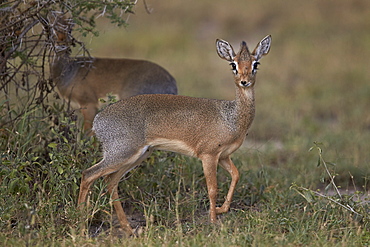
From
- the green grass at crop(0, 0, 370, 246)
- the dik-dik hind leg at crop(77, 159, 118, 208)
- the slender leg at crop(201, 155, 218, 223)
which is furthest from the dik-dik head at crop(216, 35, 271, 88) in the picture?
the dik-dik hind leg at crop(77, 159, 118, 208)

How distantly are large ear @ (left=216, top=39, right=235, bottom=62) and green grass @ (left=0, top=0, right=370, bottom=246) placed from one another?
128 centimetres

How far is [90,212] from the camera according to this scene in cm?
543

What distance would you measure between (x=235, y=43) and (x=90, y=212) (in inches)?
377

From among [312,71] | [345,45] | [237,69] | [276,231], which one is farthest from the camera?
[345,45]

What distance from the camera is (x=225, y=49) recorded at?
554cm

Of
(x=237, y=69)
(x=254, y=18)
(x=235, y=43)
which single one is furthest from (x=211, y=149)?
(x=254, y=18)

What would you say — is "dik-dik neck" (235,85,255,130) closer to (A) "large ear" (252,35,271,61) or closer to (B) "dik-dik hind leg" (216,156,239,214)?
(A) "large ear" (252,35,271,61)

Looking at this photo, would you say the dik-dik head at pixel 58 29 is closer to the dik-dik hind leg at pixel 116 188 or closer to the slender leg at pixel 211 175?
the dik-dik hind leg at pixel 116 188

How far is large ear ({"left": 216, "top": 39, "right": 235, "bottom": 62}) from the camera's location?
5.50m

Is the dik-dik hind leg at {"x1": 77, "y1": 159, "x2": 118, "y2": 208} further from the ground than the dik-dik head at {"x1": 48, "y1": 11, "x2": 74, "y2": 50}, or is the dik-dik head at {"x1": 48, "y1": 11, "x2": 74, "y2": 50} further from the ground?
the dik-dik head at {"x1": 48, "y1": 11, "x2": 74, "y2": 50}

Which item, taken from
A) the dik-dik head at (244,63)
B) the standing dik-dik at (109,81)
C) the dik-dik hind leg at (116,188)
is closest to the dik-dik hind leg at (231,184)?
the dik-dik hind leg at (116,188)

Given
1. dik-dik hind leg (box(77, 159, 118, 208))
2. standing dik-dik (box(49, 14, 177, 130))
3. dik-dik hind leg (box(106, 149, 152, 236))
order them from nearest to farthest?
dik-dik hind leg (box(77, 159, 118, 208))
dik-dik hind leg (box(106, 149, 152, 236))
standing dik-dik (box(49, 14, 177, 130))

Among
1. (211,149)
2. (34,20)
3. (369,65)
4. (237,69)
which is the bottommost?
(369,65)

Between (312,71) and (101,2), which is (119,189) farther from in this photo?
(312,71)
